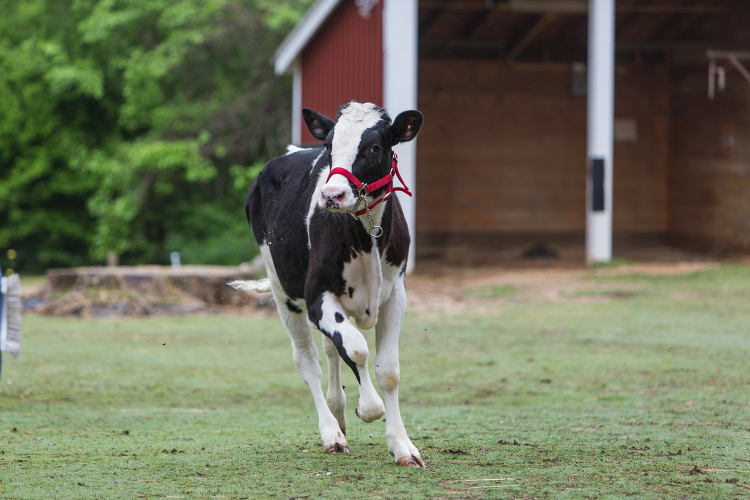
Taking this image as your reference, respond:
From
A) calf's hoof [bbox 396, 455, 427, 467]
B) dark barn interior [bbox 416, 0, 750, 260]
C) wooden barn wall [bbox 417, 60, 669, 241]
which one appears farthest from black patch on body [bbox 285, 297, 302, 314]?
wooden barn wall [bbox 417, 60, 669, 241]

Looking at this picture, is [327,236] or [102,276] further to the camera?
[102,276]

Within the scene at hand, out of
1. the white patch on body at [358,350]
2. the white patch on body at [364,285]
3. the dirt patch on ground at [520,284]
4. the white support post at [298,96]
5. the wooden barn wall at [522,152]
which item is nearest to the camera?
the white patch on body at [358,350]

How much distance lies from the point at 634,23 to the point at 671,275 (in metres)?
8.31

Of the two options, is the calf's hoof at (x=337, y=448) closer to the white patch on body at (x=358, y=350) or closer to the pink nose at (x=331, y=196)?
the white patch on body at (x=358, y=350)

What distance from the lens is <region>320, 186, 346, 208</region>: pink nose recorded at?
4566 mm

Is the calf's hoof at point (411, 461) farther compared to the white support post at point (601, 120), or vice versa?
the white support post at point (601, 120)

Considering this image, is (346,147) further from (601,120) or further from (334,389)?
(601,120)

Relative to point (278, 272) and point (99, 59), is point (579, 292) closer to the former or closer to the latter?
point (278, 272)

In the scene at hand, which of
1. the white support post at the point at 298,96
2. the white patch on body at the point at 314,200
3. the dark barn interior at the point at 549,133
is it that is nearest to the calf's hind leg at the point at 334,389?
the white patch on body at the point at 314,200

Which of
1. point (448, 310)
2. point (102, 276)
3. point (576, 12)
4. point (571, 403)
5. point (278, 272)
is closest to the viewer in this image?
point (278, 272)

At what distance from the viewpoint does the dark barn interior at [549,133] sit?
71.2ft

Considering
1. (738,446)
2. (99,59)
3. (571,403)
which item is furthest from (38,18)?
(738,446)

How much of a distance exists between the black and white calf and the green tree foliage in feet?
62.1

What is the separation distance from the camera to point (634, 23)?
71.9 feet
